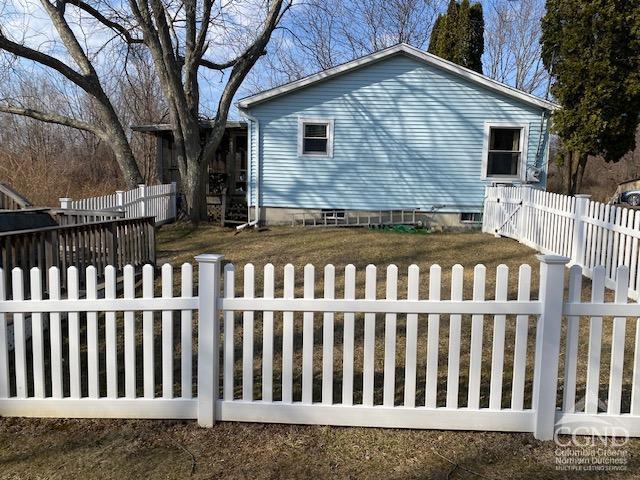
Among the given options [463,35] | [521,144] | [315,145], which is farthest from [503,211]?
[463,35]

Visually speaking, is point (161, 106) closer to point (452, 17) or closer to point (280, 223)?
point (452, 17)

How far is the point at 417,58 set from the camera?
1397cm

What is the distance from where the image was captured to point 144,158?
30.0m

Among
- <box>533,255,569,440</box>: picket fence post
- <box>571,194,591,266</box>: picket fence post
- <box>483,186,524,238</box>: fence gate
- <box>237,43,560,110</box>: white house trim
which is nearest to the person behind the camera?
<box>533,255,569,440</box>: picket fence post

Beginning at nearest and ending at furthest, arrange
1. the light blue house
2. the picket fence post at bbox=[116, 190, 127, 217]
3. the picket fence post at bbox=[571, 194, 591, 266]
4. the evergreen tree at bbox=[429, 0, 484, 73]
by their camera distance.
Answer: the picket fence post at bbox=[571, 194, 591, 266]
the picket fence post at bbox=[116, 190, 127, 217]
the light blue house
the evergreen tree at bbox=[429, 0, 484, 73]

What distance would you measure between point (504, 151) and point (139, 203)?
10.2 m

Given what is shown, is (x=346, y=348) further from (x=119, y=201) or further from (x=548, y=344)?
(x=119, y=201)

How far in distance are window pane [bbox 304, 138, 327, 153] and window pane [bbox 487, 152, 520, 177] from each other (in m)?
4.85

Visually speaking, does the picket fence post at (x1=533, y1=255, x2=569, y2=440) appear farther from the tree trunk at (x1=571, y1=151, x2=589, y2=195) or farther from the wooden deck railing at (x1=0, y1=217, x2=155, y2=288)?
the tree trunk at (x1=571, y1=151, x2=589, y2=195)

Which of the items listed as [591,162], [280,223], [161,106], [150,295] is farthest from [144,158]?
[591,162]

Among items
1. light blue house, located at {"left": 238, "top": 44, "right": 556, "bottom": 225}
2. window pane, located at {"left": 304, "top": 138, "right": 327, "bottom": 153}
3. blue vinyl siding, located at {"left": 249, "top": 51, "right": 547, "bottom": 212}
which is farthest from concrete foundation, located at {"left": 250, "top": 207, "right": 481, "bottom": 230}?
window pane, located at {"left": 304, "top": 138, "right": 327, "bottom": 153}

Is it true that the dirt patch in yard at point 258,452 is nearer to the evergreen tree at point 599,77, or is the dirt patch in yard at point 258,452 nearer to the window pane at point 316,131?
the window pane at point 316,131

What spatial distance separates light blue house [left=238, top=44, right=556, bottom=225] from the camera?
1412 cm

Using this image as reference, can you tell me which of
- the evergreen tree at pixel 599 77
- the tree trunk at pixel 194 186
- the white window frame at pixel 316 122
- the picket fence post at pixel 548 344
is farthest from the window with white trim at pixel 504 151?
the picket fence post at pixel 548 344
